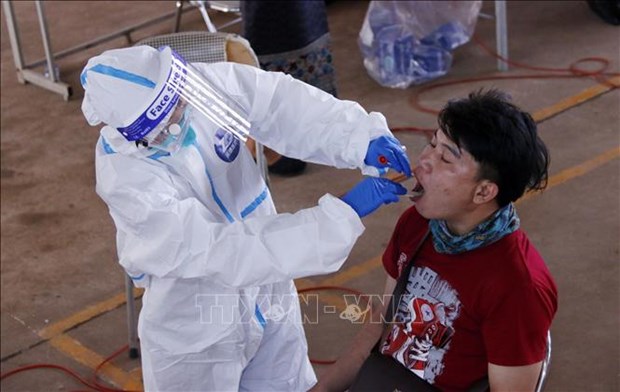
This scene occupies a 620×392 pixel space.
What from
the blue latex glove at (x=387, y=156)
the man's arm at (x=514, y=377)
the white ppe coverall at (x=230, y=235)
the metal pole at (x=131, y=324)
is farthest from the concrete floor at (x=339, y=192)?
the man's arm at (x=514, y=377)

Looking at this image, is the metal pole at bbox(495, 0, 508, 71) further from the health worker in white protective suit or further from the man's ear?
the man's ear

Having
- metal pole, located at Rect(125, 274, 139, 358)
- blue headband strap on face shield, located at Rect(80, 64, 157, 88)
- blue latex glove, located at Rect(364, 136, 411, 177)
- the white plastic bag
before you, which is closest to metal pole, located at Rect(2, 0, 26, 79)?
the white plastic bag

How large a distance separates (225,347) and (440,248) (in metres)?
0.64

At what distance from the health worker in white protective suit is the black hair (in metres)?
0.23

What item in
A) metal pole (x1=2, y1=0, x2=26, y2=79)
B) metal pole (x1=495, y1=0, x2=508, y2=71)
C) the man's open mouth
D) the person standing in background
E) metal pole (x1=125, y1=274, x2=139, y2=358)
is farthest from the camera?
metal pole (x1=2, y1=0, x2=26, y2=79)

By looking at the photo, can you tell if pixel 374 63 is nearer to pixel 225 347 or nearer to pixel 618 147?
pixel 618 147

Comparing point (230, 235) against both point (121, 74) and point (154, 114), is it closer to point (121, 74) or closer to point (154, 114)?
point (154, 114)

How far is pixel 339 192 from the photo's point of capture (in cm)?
479

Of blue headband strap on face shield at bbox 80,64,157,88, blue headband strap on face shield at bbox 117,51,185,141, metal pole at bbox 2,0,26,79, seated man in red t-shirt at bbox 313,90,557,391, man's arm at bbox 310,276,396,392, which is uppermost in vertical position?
blue headband strap on face shield at bbox 80,64,157,88

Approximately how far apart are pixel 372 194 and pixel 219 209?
479mm

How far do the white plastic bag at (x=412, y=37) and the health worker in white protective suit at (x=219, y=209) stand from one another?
299 centimetres

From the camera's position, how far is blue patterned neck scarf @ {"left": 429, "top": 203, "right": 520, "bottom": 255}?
2326mm

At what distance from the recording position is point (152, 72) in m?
2.52

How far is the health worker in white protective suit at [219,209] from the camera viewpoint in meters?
2.39
